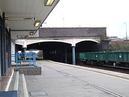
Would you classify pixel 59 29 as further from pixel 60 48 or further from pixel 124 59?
pixel 124 59

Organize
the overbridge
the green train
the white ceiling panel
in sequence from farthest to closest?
the overbridge, the green train, the white ceiling panel

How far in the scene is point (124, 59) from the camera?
42.8 metres

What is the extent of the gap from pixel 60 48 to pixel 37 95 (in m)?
84.9

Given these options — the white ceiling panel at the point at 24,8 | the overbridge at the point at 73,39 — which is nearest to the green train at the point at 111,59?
the overbridge at the point at 73,39

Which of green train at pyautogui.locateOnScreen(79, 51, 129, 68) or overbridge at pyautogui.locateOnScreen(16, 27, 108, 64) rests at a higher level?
overbridge at pyautogui.locateOnScreen(16, 27, 108, 64)

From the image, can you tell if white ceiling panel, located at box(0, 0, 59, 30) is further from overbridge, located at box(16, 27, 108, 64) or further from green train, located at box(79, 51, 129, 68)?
overbridge, located at box(16, 27, 108, 64)

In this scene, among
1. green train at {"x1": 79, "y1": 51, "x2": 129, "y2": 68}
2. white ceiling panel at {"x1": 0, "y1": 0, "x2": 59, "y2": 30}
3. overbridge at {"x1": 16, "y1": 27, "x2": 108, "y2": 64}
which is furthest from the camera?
overbridge at {"x1": 16, "y1": 27, "x2": 108, "y2": 64}

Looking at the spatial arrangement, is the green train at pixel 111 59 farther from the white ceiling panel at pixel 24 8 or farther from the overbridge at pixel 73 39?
the white ceiling panel at pixel 24 8

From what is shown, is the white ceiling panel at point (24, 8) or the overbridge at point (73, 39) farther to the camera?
the overbridge at point (73, 39)

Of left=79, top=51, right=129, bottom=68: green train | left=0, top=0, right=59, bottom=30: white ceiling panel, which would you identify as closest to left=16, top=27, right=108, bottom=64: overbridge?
left=79, top=51, right=129, bottom=68: green train

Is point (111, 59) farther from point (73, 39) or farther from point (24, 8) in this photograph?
point (73, 39)

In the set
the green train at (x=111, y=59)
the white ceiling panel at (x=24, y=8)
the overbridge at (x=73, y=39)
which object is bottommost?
the green train at (x=111, y=59)

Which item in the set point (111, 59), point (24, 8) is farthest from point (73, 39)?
point (24, 8)

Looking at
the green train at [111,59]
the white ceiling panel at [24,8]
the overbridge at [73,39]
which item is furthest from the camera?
the overbridge at [73,39]
